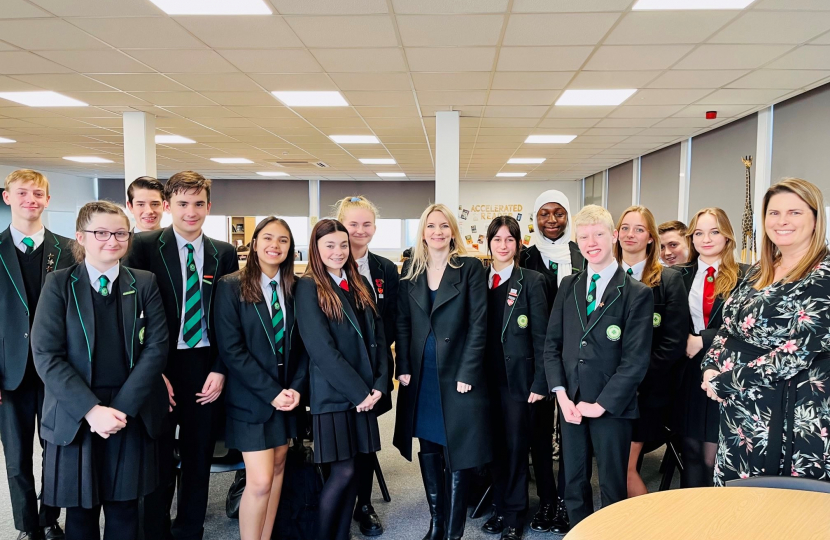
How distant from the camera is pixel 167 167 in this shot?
12086 millimetres

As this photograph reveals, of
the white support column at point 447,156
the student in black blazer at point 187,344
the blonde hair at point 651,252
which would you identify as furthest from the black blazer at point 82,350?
the white support column at point 447,156

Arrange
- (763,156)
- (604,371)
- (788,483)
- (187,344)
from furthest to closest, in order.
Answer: (763,156)
(187,344)
(604,371)
(788,483)

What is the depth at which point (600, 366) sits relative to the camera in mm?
2230

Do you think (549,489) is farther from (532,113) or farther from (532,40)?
(532,113)

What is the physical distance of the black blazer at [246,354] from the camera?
7.56ft

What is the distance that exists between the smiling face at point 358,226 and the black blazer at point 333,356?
15.9 inches

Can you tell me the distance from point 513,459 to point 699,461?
35.1 inches

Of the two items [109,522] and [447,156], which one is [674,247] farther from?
[447,156]

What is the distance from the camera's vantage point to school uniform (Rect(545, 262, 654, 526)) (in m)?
2.19

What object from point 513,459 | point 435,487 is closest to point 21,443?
point 435,487

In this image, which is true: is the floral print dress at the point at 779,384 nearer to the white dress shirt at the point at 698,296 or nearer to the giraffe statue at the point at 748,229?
the white dress shirt at the point at 698,296

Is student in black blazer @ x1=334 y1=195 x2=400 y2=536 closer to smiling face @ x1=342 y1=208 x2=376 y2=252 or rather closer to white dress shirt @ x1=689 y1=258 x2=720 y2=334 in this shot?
smiling face @ x1=342 y1=208 x2=376 y2=252

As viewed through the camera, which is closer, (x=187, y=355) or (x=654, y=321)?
(x=187, y=355)

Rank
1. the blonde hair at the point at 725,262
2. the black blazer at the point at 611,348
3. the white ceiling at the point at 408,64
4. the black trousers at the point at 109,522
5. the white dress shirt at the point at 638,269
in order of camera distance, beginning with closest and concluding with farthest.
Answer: the black trousers at the point at 109,522
the black blazer at the point at 611,348
the blonde hair at the point at 725,262
the white dress shirt at the point at 638,269
the white ceiling at the point at 408,64
